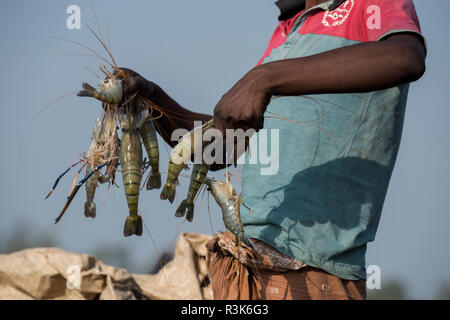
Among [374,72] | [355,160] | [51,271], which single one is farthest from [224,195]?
[51,271]

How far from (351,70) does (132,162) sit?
3.32ft

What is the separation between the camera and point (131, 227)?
83.7 inches

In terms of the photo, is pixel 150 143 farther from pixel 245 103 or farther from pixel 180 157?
pixel 245 103

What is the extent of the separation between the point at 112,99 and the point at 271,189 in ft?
2.40

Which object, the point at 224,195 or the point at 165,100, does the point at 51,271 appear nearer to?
the point at 165,100

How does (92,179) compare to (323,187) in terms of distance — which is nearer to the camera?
(323,187)

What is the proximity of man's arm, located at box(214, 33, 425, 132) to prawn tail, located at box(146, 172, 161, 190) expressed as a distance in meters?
0.76

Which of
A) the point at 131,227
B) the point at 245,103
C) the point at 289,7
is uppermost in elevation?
the point at 289,7

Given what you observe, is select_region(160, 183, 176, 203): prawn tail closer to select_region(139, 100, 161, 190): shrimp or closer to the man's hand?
select_region(139, 100, 161, 190): shrimp

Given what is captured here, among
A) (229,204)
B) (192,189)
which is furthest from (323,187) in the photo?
(192,189)

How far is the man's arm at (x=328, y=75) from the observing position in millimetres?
1547

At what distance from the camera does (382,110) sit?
6.60 ft

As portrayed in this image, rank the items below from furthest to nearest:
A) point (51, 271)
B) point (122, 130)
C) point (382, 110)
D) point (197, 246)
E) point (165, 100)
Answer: point (197, 246)
point (51, 271)
point (165, 100)
point (122, 130)
point (382, 110)
